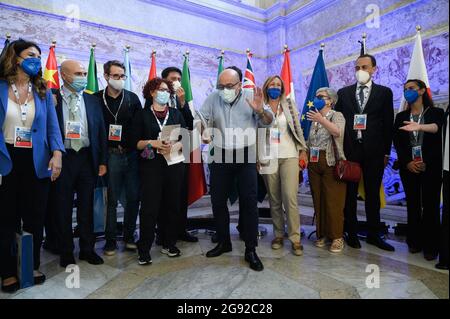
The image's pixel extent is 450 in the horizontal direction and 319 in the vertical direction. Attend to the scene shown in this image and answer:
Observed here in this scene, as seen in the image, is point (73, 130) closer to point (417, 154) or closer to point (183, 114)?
point (183, 114)

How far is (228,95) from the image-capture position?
247cm

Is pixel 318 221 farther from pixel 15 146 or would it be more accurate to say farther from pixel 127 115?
pixel 15 146

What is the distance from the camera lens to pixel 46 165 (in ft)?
7.01

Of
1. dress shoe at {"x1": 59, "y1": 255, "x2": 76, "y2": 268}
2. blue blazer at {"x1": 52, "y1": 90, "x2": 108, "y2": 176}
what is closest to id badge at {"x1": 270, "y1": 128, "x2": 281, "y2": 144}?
blue blazer at {"x1": 52, "y1": 90, "x2": 108, "y2": 176}

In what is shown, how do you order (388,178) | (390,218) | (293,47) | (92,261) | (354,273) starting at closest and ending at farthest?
(354,273) → (92,261) → (390,218) → (388,178) → (293,47)

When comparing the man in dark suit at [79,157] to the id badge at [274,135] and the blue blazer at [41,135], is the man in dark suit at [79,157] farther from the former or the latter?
the id badge at [274,135]

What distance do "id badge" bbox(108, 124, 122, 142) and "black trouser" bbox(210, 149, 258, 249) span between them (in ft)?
2.95

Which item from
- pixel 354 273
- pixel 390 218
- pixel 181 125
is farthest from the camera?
pixel 390 218

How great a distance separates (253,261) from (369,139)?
5.19 feet

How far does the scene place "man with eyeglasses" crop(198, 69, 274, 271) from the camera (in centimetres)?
248

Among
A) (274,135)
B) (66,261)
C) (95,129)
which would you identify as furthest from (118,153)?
(274,135)

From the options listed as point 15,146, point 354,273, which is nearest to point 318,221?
point 354,273

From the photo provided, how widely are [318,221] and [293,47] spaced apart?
4317 millimetres

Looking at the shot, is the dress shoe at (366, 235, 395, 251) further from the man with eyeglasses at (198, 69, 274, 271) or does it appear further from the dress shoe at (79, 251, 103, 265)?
the dress shoe at (79, 251, 103, 265)
